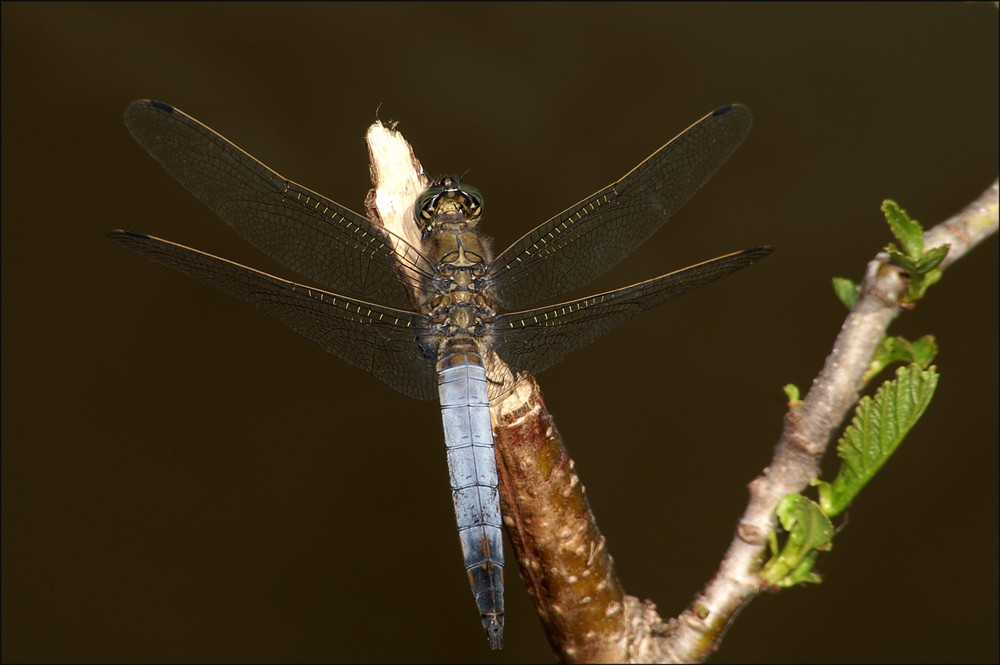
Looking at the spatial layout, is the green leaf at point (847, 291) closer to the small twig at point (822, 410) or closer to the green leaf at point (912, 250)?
the small twig at point (822, 410)

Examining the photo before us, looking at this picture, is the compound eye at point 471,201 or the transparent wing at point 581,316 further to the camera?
the compound eye at point 471,201

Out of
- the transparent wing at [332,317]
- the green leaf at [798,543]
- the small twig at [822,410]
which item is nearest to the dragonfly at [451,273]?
the transparent wing at [332,317]

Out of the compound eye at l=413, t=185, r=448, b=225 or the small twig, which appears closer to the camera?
the small twig

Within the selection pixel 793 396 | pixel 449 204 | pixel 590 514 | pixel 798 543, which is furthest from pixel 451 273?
pixel 798 543

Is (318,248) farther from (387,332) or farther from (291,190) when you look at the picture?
(387,332)

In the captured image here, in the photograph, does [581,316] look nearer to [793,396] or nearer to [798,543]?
[793,396]

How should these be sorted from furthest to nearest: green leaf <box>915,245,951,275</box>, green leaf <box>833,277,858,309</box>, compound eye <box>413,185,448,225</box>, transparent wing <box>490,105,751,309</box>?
transparent wing <box>490,105,751,309</box> → compound eye <box>413,185,448,225</box> → green leaf <box>833,277,858,309</box> → green leaf <box>915,245,951,275</box>

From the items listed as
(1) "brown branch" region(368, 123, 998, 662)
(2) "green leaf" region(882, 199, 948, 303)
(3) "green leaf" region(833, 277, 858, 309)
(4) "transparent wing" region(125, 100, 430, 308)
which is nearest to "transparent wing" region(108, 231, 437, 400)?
(4) "transparent wing" region(125, 100, 430, 308)

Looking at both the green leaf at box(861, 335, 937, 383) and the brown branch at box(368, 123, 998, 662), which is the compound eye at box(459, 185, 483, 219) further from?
the green leaf at box(861, 335, 937, 383)
